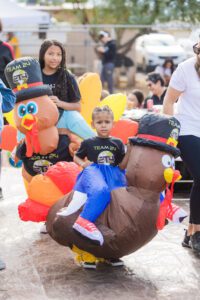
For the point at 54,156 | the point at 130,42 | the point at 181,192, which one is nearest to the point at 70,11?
the point at 130,42

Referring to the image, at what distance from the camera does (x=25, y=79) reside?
16.8ft

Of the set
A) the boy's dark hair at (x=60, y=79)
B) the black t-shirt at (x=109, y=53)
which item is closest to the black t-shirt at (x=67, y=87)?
the boy's dark hair at (x=60, y=79)

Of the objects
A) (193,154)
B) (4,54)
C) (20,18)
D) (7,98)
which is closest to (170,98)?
(193,154)

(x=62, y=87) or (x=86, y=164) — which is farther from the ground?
(x=62, y=87)

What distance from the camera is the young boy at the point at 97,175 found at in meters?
4.17

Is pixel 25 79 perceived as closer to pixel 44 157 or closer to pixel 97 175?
pixel 44 157

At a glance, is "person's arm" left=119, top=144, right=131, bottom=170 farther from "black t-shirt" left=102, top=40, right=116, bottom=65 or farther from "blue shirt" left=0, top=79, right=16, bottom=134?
"black t-shirt" left=102, top=40, right=116, bottom=65

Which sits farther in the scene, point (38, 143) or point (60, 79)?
point (60, 79)

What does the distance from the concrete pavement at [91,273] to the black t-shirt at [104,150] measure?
32.6 inches

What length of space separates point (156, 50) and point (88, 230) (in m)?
18.8

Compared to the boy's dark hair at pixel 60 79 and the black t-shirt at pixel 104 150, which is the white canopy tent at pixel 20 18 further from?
the black t-shirt at pixel 104 150

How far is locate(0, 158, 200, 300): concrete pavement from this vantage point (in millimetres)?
4219

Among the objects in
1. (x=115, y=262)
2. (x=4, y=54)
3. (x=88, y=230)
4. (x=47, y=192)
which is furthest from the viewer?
(x=4, y=54)

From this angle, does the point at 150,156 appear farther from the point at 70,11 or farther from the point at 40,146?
the point at 70,11
